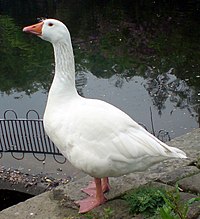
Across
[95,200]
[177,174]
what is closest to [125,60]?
[177,174]

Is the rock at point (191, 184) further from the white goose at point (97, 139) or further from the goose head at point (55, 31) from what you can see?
the goose head at point (55, 31)

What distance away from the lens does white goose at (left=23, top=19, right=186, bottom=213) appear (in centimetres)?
288

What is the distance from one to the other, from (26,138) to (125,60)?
4254mm

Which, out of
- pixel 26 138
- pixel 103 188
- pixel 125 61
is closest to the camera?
pixel 103 188

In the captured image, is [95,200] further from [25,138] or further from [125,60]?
[125,60]

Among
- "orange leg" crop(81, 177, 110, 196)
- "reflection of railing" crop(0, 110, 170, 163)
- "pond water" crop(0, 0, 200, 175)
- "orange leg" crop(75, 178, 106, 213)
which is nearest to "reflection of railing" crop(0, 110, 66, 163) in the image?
"reflection of railing" crop(0, 110, 170, 163)

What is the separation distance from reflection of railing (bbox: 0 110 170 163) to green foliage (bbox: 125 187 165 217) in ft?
9.59

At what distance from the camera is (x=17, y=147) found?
20.0 feet

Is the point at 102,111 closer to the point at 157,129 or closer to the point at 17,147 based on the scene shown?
the point at 17,147

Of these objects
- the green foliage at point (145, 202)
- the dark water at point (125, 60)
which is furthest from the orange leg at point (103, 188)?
the dark water at point (125, 60)

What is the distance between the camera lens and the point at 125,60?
32.7ft

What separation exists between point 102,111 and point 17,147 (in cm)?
330

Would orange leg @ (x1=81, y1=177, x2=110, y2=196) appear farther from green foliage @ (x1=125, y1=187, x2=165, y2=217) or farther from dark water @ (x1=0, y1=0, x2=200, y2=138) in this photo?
dark water @ (x1=0, y1=0, x2=200, y2=138)

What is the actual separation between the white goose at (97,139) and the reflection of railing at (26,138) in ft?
9.28
